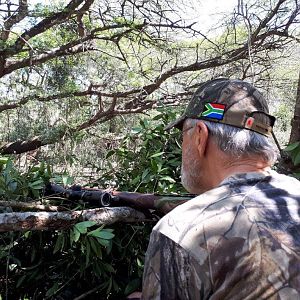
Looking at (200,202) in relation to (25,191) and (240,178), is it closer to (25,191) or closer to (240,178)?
(240,178)

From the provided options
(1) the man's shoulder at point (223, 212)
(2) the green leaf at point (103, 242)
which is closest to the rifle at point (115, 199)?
(2) the green leaf at point (103, 242)

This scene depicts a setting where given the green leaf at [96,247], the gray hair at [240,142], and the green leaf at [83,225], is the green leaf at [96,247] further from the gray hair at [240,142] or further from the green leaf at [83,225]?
the gray hair at [240,142]

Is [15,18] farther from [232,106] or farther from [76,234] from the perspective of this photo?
[232,106]

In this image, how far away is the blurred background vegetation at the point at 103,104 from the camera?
2412 millimetres

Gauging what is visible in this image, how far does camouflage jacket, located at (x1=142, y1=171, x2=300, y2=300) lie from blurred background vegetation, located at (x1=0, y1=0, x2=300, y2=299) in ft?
3.12

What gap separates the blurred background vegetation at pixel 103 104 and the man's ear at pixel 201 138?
85cm

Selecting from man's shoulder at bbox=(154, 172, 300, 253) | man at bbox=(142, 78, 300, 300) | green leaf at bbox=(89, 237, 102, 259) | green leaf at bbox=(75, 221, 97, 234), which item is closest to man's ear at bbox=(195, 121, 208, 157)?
man at bbox=(142, 78, 300, 300)

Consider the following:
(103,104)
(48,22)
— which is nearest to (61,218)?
(48,22)

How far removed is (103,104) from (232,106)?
23.3ft

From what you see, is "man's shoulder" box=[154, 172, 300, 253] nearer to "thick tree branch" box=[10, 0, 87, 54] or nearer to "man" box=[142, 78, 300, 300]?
"man" box=[142, 78, 300, 300]

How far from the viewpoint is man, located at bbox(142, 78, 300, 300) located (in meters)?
1.00

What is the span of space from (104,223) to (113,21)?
17.1 feet

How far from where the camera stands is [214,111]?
137cm

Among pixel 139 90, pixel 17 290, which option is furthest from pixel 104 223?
pixel 139 90
